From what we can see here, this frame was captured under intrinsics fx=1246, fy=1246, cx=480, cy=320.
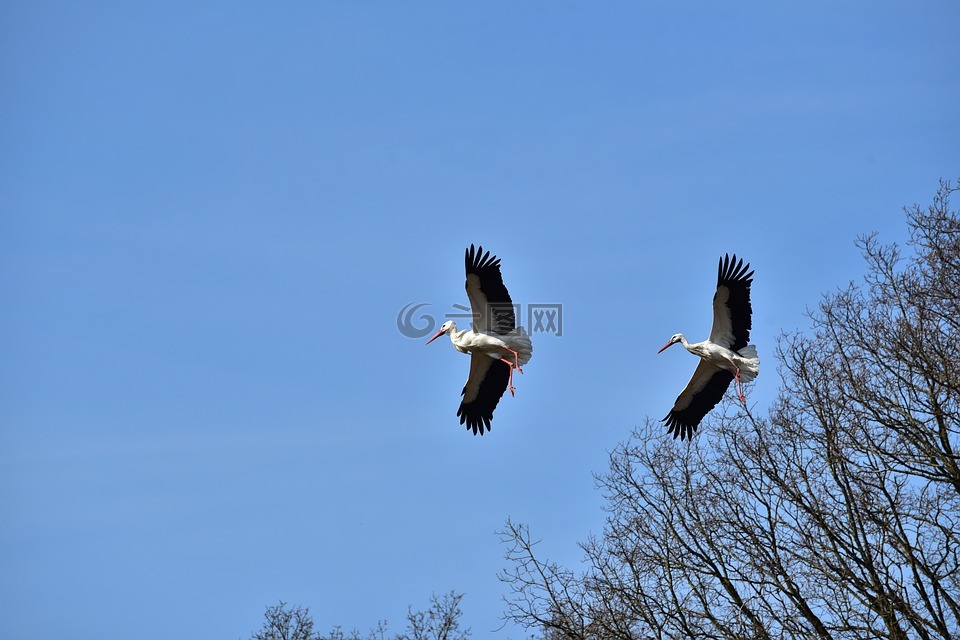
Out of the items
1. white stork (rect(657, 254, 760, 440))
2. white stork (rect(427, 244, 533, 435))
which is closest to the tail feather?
white stork (rect(427, 244, 533, 435))

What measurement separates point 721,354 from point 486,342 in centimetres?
343

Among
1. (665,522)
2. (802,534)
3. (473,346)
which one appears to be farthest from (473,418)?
(802,534)

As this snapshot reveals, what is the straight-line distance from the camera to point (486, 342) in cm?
1798

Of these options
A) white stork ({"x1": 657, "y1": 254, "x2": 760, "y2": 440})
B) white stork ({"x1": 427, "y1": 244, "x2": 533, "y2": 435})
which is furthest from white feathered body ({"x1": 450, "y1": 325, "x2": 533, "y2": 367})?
white stork ({"x1": 657, "y1": 254, "x2": 760, "y2": 440})

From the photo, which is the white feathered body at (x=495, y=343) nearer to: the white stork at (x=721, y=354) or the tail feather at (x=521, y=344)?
the tail feather at (x=521, y=344)

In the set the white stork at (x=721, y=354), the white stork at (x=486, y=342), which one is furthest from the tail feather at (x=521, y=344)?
the white stork at (x=721, y=354)

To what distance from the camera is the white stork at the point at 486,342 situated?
17266mm

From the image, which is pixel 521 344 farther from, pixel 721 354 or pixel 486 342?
pixel 721 354

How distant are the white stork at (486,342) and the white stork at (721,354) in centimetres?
253

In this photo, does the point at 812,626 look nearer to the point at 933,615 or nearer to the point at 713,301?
the point at 933,615

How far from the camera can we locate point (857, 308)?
1581cm

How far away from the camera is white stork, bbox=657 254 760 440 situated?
17750 millimetres

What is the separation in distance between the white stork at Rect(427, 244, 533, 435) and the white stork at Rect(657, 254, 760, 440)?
253 centimetres

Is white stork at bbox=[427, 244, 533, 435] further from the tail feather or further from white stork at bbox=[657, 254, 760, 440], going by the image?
white stork at bbox=[657, 254, 760, 440]
